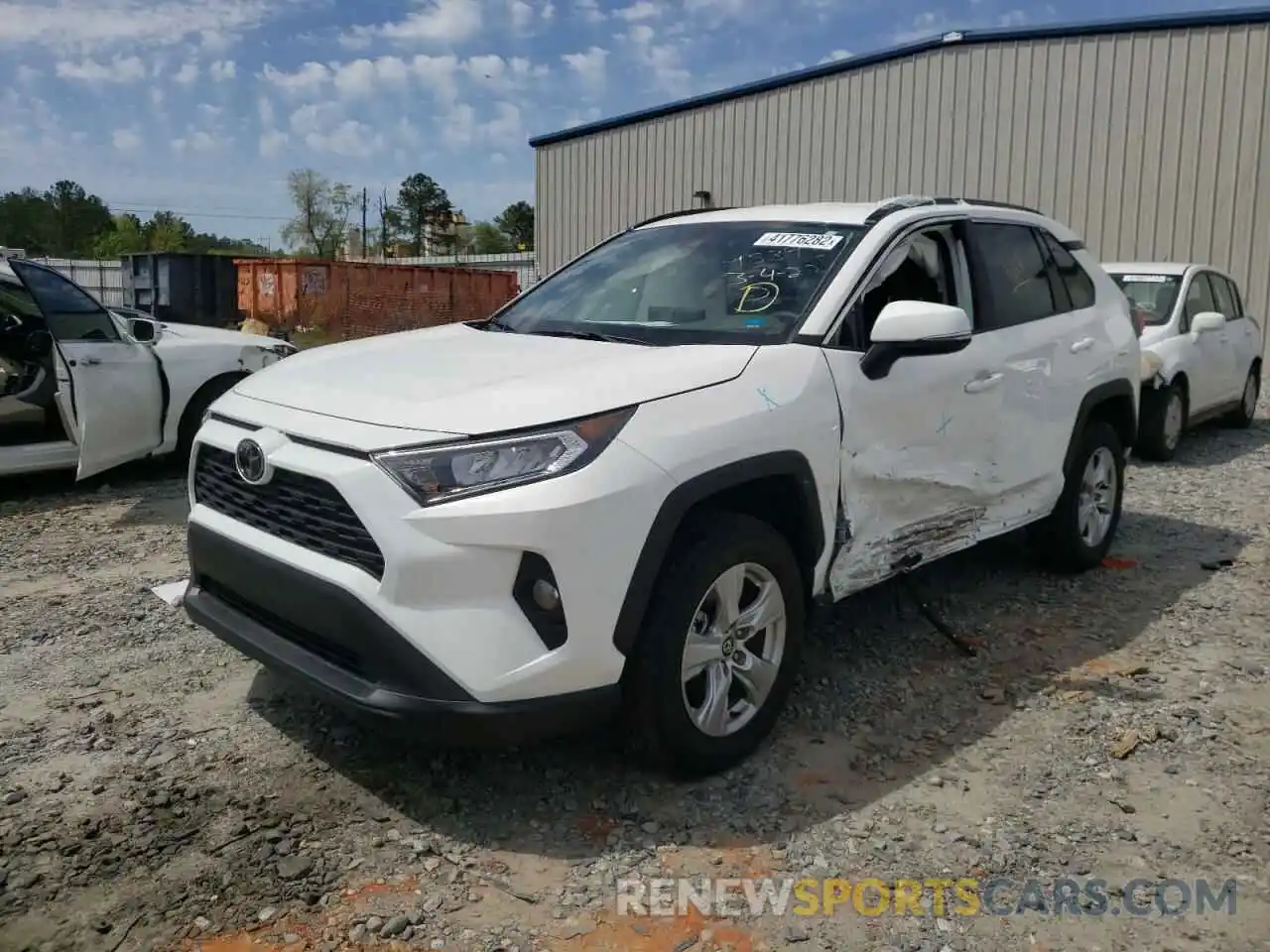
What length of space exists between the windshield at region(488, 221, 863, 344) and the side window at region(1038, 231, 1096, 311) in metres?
1.67

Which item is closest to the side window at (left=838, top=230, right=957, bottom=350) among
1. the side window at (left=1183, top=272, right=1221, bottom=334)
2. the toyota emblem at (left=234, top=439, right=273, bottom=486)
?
the toyota emblem at (left=234, top=439, right=273, bottom=486)

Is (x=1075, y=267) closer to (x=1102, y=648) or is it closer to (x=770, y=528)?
(x=1102, y=648)

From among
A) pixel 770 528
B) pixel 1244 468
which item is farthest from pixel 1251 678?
pixel 1244 468

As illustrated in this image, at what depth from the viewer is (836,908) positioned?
8.74 feet

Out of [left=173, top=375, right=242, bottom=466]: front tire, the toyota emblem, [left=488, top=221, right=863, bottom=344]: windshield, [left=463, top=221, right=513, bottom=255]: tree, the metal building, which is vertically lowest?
[left=173, top=375, right=242, bottom=466]: front tire

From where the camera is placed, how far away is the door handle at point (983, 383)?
4.11 m

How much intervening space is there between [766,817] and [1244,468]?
7.14 metres

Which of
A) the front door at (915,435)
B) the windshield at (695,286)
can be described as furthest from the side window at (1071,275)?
the windshield at (695,286)

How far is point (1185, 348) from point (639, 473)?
7597 mm

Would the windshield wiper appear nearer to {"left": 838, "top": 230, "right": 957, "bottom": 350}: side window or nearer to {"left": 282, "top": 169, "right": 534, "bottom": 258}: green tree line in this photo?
{"left": 838, "top": 230, "right": 957, "bottom": 350}: side window

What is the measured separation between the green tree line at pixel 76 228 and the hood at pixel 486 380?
54931mm

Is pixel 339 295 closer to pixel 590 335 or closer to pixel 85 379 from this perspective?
pixel 85 379

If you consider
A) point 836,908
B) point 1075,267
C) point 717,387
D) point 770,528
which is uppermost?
point 1075,267

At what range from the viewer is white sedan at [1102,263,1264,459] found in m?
8.53
